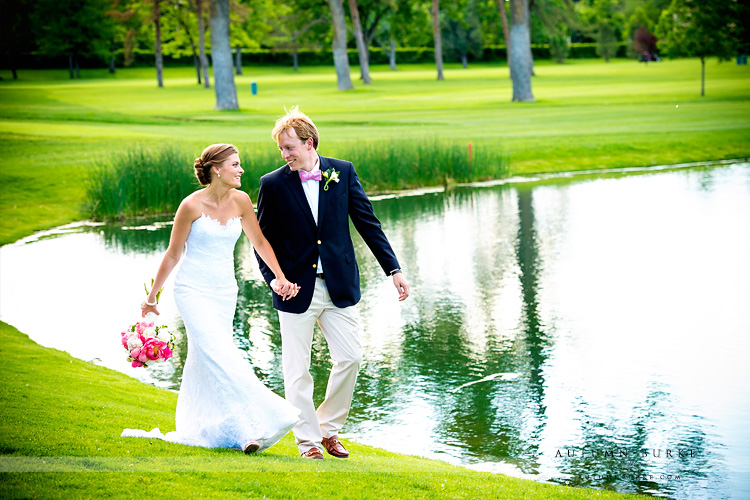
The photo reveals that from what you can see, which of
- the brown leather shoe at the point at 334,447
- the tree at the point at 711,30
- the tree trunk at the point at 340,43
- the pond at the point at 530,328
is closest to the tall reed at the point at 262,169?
the pond at the point at 530,328

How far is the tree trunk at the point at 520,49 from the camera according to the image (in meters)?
39.6

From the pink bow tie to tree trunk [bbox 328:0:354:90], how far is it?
48.4 metres

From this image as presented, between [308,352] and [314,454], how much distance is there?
26.0 inches

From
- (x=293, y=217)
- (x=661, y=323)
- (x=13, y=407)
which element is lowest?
(x=661, y=323)

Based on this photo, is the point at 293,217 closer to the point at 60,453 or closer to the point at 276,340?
the point at 60,453

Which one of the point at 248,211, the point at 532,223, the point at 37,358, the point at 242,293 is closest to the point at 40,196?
the point at 242,293

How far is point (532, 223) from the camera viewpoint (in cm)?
1742

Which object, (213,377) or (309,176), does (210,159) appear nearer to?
(309,176)

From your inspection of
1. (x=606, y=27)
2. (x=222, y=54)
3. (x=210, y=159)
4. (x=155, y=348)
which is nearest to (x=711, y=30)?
(x=222, y=54)

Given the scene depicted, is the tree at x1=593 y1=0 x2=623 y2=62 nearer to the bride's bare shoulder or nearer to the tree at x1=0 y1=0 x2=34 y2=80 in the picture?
the tree at x1=0 y1=0 x2=34 y2=80

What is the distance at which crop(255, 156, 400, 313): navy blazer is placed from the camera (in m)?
5.77

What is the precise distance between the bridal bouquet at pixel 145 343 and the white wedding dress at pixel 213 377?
1.41 ft

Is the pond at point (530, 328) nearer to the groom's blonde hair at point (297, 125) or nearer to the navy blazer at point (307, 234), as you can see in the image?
the navy blazer at point (307, 234)

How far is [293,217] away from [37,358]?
4.36 meters
